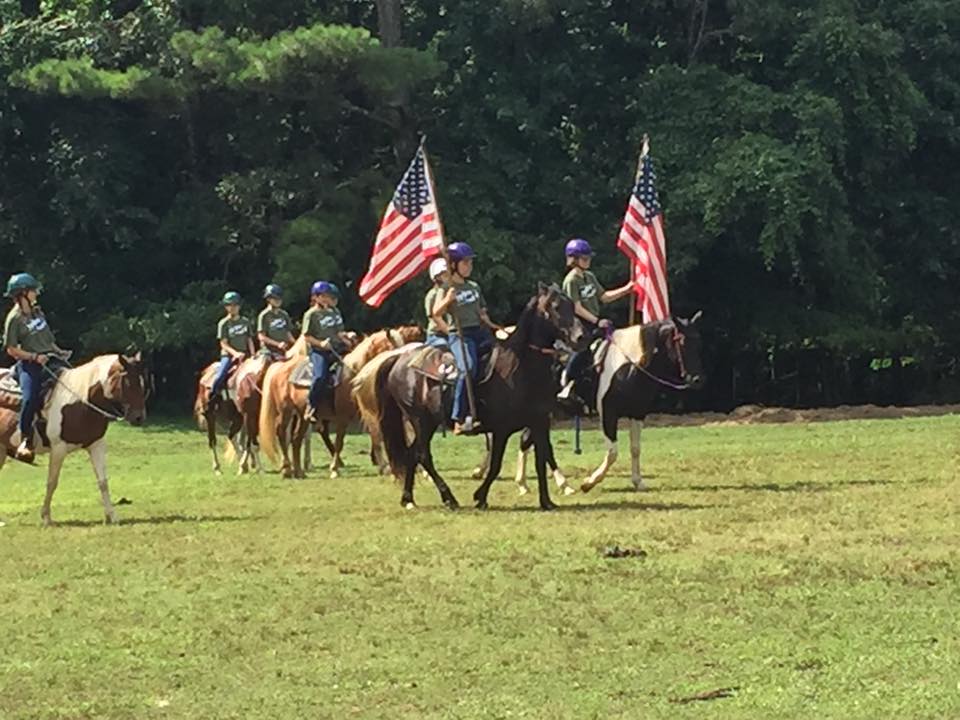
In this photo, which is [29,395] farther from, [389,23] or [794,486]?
[389,23]

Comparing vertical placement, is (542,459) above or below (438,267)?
below

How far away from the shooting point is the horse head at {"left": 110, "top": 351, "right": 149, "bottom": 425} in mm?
16656

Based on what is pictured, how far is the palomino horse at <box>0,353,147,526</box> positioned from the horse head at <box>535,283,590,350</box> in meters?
3.91

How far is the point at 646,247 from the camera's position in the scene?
73.6ft

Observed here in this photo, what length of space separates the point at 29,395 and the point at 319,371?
5576 millimetres

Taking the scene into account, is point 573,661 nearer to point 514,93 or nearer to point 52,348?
point 52,348

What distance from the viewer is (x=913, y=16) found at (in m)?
36.8

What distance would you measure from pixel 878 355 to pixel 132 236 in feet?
52.3

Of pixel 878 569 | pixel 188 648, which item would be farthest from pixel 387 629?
pixel 878 569

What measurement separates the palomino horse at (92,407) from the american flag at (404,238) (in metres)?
3.51

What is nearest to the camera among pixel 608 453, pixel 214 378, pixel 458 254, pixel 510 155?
pixel 458 254

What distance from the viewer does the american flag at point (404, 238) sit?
1947 cm

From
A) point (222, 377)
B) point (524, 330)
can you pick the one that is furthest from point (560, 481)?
point (222, 377)

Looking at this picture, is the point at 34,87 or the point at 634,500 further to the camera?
the point at 34,87
